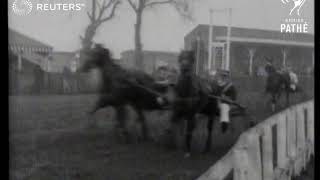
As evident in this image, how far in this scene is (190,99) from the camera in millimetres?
2336

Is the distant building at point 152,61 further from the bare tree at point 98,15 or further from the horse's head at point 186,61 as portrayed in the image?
the bare tree at point 98,15

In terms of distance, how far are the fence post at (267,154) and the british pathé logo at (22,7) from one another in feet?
5.70

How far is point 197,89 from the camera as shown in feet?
7.59

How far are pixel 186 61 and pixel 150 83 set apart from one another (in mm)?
269

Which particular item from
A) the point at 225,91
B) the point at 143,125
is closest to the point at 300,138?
the point at 225,91

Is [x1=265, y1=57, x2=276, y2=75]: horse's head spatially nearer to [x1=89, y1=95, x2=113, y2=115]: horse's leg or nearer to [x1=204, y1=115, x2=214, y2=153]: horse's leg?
[x1=204, y1=115, x2=214, y2=153]: horse's leg

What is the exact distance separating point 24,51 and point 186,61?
1.06 metres

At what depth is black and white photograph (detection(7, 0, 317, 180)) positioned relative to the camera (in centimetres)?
232

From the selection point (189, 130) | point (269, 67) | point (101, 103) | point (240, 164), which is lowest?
point (240, 164)

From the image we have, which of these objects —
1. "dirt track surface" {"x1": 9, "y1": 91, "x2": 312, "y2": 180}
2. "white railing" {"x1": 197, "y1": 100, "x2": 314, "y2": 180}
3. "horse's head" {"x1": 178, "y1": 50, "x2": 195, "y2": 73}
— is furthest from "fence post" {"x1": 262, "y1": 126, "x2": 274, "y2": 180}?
"horse's head" {"x1": 178, "y1": 50, "x2": 195, "y2": 73}

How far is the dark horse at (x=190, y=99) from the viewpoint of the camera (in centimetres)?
230

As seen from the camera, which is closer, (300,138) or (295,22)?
(295,22)

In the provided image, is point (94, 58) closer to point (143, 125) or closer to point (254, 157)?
point (143, 125)

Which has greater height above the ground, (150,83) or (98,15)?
(98,15)
